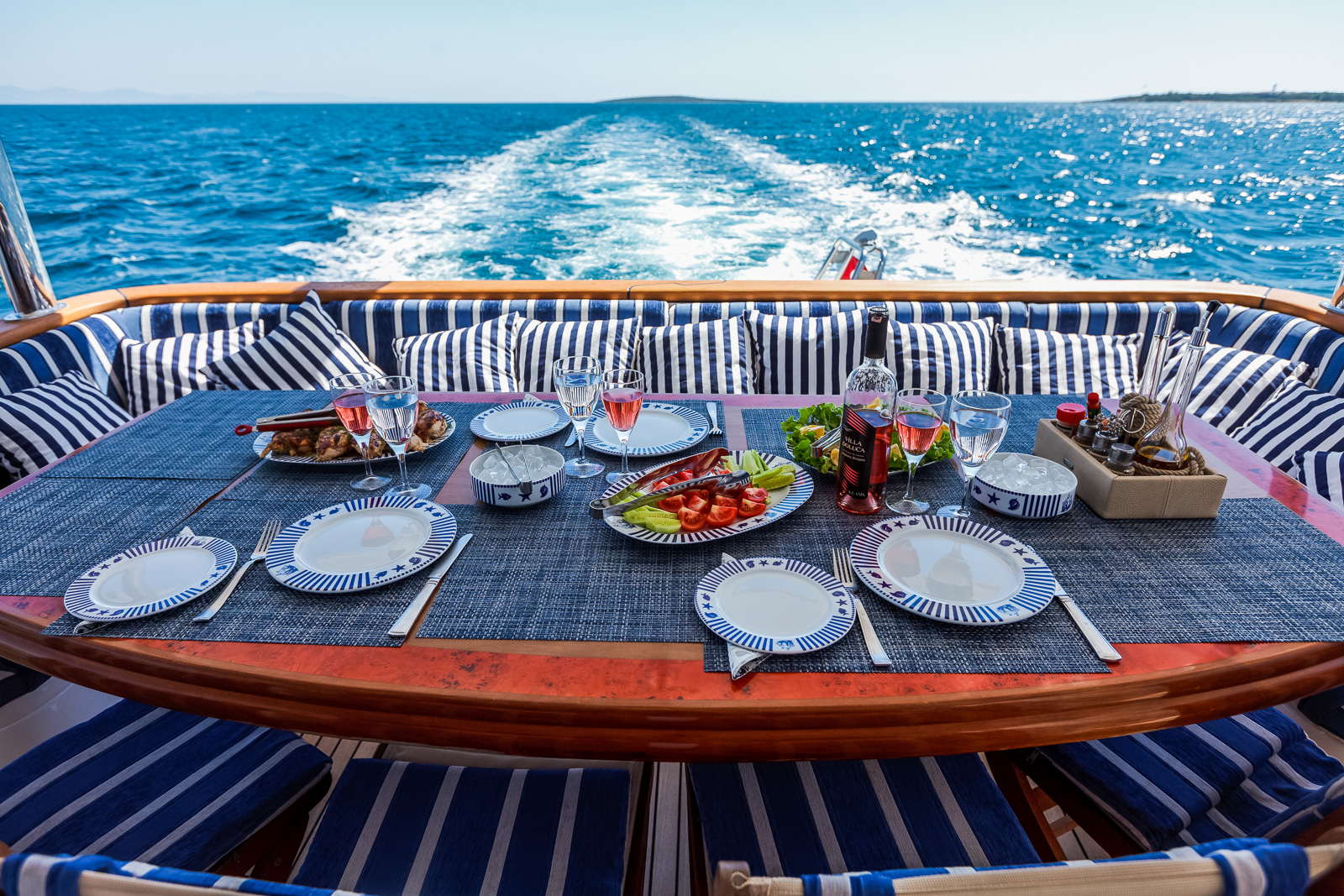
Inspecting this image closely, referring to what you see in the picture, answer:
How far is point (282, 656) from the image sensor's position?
0.78m

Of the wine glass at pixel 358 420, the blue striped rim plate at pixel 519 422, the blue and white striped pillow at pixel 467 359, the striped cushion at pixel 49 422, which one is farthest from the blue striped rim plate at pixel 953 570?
the striped cushion at pixel 49 422

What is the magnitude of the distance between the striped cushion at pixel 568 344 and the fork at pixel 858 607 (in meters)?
1.44

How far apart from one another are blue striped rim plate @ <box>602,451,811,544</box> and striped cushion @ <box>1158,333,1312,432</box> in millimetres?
1561

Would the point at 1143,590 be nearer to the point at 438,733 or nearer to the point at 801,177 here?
the point at 438,733

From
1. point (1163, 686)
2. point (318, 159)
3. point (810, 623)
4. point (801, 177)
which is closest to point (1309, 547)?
point (1163, 686)

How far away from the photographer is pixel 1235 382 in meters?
2.13

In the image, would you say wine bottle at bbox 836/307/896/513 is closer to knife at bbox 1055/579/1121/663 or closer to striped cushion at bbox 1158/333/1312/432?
knife at bbox 1055/579/1121/663

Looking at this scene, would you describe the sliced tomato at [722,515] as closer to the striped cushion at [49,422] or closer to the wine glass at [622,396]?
the wine glass at [622,396]

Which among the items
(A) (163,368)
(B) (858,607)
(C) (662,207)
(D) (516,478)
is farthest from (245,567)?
(C) (662,207)

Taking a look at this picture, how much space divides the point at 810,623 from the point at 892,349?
1622 mm

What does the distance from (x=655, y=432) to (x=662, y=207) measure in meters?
7.82

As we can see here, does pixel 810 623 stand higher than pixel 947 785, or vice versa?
pixel 810 623

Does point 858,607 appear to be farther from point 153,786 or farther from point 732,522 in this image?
point 153,786

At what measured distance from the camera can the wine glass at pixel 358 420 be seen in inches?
42.7
